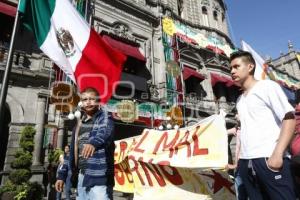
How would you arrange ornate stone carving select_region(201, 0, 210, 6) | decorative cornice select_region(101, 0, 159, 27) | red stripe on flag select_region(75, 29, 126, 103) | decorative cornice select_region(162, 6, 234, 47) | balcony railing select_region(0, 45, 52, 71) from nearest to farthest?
red stripe on flag select_region(75, 29, 126, 103)
balcony railing select_region(0, 45, 52, 71)
decorative cornice select_region(101, 0, 159, 27)
decorative cornice select_region(162, 6, 234, 47)
ornate stone carving select_region(201, 0, 210, 6)

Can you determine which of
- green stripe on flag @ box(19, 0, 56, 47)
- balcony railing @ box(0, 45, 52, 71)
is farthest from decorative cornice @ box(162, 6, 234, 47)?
green stripe on flag @ box(19, 0, 56, 47)

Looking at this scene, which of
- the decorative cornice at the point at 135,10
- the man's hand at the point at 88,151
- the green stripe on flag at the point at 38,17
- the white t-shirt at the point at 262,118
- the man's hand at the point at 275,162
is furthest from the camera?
the decorative cornice at the point at 135,10

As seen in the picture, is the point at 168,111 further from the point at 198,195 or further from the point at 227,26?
the point at 227,26

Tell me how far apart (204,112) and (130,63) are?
18.6 ft

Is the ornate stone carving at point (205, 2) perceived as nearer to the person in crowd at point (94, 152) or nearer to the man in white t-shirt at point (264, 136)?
the person in crowd at point (94, 152)

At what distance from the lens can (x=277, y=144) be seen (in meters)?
1.96

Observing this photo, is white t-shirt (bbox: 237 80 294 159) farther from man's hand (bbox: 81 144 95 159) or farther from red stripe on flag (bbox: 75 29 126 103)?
red stripe on flag (bbox: 75 29 126 103)

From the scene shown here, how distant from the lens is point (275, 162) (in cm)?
191

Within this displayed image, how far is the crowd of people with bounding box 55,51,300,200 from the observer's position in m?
1.97

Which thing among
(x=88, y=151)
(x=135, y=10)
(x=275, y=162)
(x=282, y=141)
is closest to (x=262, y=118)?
(x=282, y=141)

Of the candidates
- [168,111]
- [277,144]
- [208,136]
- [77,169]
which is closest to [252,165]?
[277,144]

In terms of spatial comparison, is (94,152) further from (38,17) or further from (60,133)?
(60,133)

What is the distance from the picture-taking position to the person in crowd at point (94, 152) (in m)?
2.77

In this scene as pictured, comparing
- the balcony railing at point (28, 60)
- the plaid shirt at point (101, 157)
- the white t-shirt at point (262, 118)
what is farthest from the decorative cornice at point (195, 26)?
the white t-shirt at point (262, 118)
